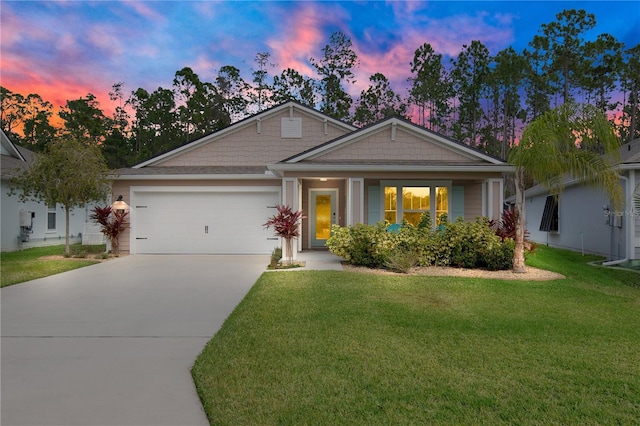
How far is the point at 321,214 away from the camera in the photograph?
14250 millimetres

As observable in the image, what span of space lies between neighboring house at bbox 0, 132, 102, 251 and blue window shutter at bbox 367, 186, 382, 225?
34.8ft

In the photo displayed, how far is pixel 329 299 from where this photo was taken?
6.49 meters

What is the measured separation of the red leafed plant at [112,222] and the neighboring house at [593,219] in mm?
13312

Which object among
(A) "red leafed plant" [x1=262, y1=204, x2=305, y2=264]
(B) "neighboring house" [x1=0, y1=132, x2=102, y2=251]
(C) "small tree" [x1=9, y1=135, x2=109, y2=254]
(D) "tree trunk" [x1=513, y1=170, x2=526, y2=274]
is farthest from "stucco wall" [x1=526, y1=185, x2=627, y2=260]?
(B) "neighboring house" [x1=0, y1=132, x2=102, y2=251]

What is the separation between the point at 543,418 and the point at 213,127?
35781 millimetres

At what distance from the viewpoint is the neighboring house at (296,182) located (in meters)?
11.7

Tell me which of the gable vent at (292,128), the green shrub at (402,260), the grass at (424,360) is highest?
the gable vent at (292,128)

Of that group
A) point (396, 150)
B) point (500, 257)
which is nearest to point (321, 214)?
point (396, 150)

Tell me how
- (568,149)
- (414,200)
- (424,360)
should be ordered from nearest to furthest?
(424,360)
(568,149)
(414,200)

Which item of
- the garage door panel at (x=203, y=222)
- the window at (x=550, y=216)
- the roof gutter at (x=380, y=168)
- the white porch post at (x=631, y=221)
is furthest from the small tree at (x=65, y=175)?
the window at (x=550, y=216)

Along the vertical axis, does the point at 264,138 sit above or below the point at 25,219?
above

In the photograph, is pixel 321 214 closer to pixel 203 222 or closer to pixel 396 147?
pixel 396 147

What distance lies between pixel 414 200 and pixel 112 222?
1034cm

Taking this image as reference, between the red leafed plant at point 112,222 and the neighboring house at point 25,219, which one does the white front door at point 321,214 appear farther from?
the neighboring house at point 25,219
